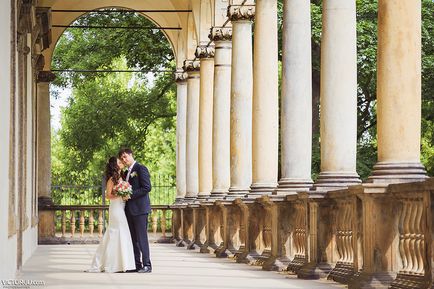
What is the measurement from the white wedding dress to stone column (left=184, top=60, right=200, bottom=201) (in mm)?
21726

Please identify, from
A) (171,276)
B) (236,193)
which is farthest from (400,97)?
(236,193)

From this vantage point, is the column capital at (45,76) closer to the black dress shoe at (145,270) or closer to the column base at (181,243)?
the column base at (181,243)

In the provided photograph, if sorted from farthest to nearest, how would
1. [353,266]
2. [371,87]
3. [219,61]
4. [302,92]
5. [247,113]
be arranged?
[371,87], [219,61], [247,113], [302,92], [353,266]

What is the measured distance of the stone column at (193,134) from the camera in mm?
46844

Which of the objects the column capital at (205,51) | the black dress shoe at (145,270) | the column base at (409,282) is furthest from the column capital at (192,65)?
the column base at (409,282)

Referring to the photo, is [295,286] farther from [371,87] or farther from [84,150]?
[84,150]

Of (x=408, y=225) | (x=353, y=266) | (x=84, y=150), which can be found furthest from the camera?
(x=84, y=150)

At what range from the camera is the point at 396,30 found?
18031 millimetres

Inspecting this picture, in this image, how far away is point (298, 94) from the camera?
84.4 feet

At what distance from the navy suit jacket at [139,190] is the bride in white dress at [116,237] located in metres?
0.29

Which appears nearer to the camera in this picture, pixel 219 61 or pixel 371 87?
pixel 219 61

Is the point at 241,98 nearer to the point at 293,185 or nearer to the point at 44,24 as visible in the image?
the point at 44,24

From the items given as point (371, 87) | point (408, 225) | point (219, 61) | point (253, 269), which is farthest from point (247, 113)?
point (371, 87)

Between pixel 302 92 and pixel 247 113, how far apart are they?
8581 mm
